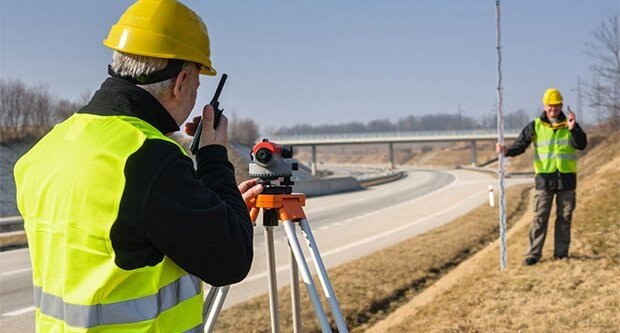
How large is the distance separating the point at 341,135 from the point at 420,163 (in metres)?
38.5

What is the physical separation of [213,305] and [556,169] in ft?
18.5

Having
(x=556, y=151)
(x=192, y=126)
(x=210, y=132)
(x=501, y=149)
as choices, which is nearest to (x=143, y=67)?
(x=210, y=132)

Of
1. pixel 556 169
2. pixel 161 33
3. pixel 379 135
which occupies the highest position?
pixel 161 33

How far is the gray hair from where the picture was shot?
5.57 ft

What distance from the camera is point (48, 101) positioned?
113 ft

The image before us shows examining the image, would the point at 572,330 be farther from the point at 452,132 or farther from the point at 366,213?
the point at 452,132

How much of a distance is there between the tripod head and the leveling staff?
89cm

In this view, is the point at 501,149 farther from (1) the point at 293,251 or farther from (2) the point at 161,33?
(2) the point at 161,33

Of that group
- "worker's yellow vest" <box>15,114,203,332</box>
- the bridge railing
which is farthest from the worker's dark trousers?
the bridge railing

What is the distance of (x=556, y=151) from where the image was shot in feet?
23.4

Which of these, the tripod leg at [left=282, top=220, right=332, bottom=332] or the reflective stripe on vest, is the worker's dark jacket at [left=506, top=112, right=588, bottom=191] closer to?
the tripod leg at [left=282, top=220, right=332, bottom=332]

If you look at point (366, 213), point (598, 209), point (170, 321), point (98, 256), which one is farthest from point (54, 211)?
point (366, 213)

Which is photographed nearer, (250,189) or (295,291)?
(250,189)

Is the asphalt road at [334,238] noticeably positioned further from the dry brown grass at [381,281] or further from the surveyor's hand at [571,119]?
the surveyor's hand at [571,119]
